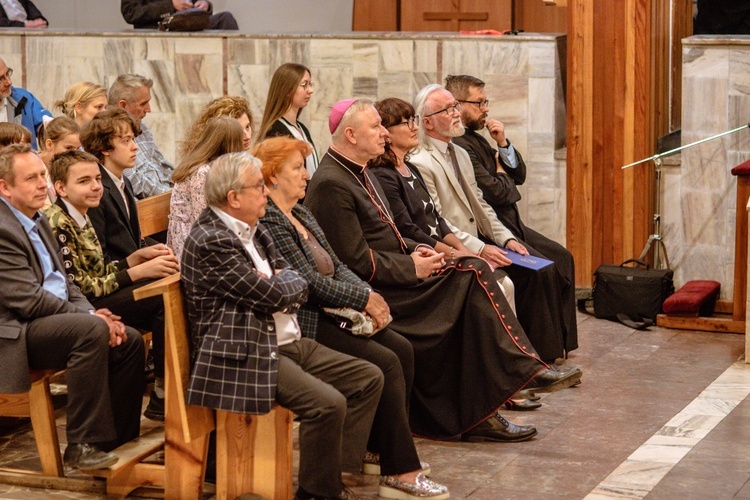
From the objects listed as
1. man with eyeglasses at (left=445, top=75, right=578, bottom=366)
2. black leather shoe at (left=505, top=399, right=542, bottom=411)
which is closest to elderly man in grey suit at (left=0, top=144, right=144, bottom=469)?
black leather shoe at (left=505, top=399, right=542, bottom=411)

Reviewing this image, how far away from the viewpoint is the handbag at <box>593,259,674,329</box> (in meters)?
7.03

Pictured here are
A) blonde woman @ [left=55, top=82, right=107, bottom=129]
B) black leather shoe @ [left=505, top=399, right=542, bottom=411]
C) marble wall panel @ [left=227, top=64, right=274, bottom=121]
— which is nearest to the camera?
black leather shoe @ [left=505, top=399, right=542, bottom=411]

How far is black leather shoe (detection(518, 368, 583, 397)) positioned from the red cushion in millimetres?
1306

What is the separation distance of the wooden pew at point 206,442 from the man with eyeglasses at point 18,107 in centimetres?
309

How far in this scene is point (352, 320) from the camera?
4516 mm

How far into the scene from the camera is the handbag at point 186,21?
27.4ft

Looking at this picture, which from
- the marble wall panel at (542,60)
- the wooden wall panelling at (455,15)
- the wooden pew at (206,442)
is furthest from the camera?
the wooden wall panelling at (455,15)

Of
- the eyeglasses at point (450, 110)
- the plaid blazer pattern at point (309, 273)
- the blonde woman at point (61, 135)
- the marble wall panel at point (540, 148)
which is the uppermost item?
the eyeglasses at point (450, 110)

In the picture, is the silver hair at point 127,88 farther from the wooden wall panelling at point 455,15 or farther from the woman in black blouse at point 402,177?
the wooden wall panelling at point 455,15

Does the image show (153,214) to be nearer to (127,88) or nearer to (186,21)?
(127,88)

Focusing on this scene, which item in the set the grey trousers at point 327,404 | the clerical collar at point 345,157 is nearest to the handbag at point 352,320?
A: the grey trousers at point 327,404

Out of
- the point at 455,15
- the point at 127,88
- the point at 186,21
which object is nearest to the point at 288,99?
the point at 127,88

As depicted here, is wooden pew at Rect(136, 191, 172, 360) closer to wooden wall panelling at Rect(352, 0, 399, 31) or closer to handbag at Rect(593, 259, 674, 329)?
handbag at Rect(593, 259, 674, 329)

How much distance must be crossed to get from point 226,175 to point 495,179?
8.27 ft
